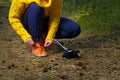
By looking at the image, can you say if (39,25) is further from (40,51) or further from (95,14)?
(95,14)

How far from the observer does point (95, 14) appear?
810 centimetres

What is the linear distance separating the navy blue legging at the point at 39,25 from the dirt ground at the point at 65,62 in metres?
0.27

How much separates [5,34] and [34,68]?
7.33 feet

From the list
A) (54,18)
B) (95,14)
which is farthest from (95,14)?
(54,18)

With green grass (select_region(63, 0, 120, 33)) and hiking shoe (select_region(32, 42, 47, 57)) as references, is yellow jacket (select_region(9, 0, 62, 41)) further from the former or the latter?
green grass (select_region(63, 0, 120, 33))

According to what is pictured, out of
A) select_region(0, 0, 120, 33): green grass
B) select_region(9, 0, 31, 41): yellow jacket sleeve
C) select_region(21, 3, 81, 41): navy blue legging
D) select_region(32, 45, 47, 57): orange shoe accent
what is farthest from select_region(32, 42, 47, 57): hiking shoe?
select_region(0, 0, 120, 33): green grass

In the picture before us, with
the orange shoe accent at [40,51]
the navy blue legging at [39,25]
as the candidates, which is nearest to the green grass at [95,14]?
the navy blue legging at [39,25]

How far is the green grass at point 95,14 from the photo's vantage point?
7.31 m

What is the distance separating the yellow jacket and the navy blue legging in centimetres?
6

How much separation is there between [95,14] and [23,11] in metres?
3.01

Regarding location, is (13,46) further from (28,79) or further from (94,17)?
(94,17)

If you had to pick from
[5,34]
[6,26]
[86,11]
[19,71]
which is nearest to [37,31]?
[19,71]

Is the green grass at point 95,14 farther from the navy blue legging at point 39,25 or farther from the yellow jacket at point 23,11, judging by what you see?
the yellow jacket at point 23,11

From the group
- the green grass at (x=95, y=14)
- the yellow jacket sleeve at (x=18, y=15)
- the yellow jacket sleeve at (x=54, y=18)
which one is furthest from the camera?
the green grass at (x=95, y=14)
